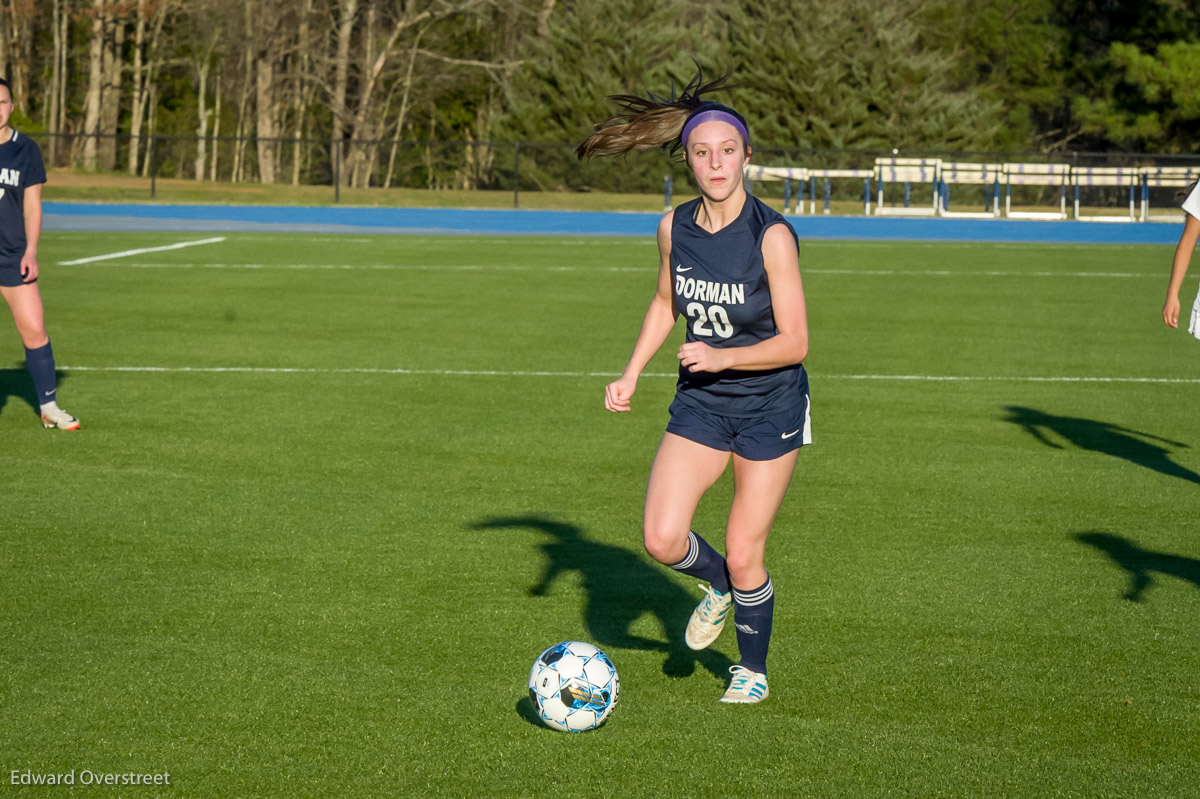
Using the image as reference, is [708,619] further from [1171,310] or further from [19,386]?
[19,386]

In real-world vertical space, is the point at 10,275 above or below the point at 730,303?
below

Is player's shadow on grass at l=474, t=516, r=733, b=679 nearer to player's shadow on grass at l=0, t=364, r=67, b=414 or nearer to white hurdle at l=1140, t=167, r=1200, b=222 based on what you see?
player's shadow on grass at l=0, t=364, r=67, b=414

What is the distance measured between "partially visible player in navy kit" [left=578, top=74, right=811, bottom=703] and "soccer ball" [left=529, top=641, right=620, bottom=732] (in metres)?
0.46

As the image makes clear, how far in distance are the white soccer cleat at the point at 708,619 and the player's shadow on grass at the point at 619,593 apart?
0.16m

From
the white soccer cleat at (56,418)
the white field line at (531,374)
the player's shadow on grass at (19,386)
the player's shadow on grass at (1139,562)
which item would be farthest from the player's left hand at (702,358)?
the white field line at (531,374)

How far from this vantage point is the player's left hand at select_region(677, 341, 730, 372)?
14.3 feet

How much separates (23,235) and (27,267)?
23 cm

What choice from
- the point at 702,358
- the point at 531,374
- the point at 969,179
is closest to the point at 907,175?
the point at 969,179

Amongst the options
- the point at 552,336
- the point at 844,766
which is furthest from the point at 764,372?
the point at 552,336

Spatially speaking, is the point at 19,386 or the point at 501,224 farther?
the point at 501,224

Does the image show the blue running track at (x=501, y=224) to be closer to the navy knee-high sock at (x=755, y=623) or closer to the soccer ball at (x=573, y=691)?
the navy knee-high sock at (x=755, y=623)

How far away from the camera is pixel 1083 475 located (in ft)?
28.1

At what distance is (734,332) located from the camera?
15.4ft

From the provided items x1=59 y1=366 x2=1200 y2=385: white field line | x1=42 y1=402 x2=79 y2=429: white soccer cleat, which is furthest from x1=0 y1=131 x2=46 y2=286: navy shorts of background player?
x1=59 y1=366 x2=1200 y2=385: white field line
